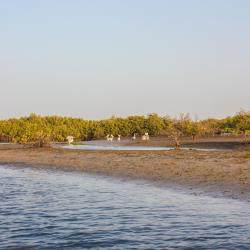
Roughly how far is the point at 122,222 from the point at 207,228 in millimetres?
2442

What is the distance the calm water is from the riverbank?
184cm

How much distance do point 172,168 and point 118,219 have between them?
1487 cm

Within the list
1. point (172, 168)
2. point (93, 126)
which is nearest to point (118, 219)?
point (172, 168)

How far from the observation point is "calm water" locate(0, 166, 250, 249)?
12375mm

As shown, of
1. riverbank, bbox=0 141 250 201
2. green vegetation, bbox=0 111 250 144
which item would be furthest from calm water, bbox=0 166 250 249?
green vegetation, bbox=0 111 250 144

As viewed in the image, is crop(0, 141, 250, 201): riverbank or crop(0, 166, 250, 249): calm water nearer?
crop(0, 166, 250, 249): calm water

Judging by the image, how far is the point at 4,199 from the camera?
20078 mm

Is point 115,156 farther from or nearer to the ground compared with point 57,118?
nearer to the ground

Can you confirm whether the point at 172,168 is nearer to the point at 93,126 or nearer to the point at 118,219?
the point at 118,219

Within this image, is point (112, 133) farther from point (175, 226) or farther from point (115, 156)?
point (175, 226)

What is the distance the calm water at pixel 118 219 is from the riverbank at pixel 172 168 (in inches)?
72.6

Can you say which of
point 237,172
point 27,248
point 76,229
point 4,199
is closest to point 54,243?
point 27,248

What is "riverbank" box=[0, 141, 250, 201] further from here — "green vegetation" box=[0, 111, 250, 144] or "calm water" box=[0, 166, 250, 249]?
"green vegetation" box=[0, 111, 250, 144]

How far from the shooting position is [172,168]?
29.9 metres
